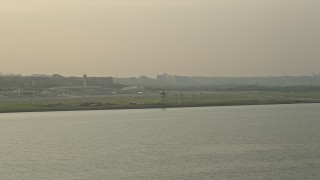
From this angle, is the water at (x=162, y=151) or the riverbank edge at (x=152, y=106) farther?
the riverbank edge at (x=152, y=106)

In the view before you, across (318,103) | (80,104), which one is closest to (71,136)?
(80,104)

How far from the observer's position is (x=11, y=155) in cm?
1964

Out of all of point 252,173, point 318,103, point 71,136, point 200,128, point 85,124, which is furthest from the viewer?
point 318,103

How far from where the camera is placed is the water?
617 inches

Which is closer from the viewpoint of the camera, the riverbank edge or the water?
the water

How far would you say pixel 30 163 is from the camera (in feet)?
57.4

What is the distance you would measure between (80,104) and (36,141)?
26088 mm

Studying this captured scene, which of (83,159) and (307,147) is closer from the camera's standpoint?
(83,159)

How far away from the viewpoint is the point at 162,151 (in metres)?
20.2

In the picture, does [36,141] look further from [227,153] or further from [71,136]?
[227,153]

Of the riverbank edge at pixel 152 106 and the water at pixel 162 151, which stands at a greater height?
the riverbank edge at pixel 152 106

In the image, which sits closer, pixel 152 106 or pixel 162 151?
pixel 162 151

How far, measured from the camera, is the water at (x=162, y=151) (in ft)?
51.4

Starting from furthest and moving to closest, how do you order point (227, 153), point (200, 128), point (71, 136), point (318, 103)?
point (318, 103) → point (200, 128) → point (71, 136) → point (227, 153)
